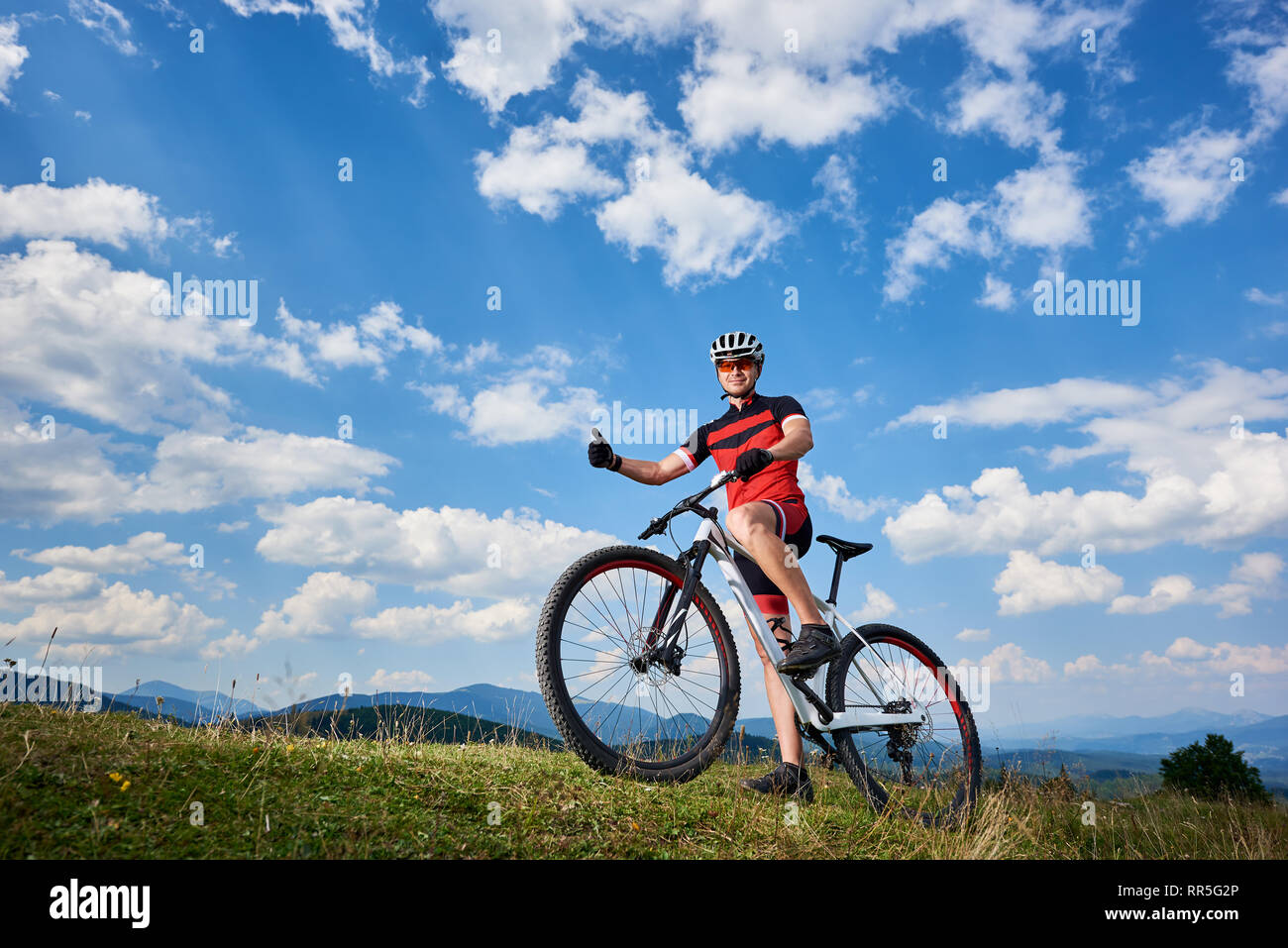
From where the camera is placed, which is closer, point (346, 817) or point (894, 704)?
point (346, 817)

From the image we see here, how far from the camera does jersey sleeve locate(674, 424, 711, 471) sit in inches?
230

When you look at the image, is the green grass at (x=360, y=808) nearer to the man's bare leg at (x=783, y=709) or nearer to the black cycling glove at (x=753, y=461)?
the man's bare leg at (x=783, y=709)

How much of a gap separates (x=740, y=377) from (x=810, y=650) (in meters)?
2.14

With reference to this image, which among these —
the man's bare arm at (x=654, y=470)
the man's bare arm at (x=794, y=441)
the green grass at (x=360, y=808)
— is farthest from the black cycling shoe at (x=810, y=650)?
the man's bare arm at (x=654, y=470)

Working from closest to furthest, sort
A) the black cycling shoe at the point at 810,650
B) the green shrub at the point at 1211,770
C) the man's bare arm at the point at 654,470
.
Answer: the black cycling shoe at the point at 810,650 → the man's bare arm at the point at 654,470 → the green shrub at the point at 1211,770

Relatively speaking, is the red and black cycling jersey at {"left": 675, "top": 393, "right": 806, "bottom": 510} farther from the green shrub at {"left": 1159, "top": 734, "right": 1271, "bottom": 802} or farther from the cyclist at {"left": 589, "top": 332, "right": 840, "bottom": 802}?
the green shrub at {"left": 1159, "top": 734, "right": 1271, "bottom": 802}

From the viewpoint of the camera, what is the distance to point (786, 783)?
5258mm

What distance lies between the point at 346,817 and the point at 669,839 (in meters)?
1.58

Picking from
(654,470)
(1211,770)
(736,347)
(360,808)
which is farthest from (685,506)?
(1211,770)

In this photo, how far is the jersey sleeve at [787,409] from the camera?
218 inches
